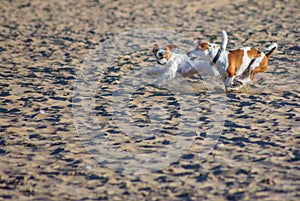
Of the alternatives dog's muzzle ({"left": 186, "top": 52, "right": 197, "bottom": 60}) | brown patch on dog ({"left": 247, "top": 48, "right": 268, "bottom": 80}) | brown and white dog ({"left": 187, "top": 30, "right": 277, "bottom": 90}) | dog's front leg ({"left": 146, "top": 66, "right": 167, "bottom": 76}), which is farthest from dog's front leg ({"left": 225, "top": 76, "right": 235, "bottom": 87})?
dog's front leg ({"left": 146, "top": 66, "right": 167, "bottom": 76})

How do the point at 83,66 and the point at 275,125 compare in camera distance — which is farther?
the point at 83,66

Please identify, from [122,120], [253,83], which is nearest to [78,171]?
[122,120]

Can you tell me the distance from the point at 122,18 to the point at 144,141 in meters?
7.01

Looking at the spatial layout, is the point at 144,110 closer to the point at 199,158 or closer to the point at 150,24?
the point at 199,158

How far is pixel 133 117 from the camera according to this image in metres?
6.22

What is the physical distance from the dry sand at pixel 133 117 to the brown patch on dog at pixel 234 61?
38cm

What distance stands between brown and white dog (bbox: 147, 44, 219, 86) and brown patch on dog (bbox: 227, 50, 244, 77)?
24cm

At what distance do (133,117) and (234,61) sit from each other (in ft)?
4.93

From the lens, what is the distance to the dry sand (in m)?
4.50

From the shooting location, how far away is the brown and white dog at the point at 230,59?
257 inches

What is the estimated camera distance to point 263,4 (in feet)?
42.7

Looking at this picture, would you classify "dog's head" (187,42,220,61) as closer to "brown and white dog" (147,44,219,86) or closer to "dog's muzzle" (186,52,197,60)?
"dog's muzzle" (186,52,197,60)

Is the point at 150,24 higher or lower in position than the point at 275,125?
higher

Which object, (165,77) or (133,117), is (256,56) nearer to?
(165,77)
